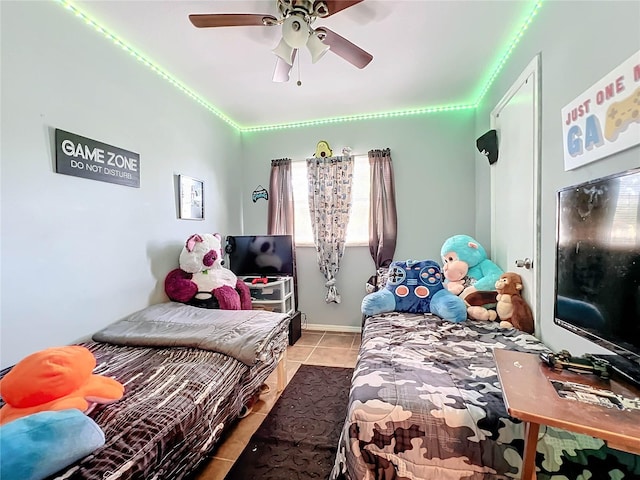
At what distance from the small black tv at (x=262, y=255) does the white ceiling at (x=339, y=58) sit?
4.82 ft

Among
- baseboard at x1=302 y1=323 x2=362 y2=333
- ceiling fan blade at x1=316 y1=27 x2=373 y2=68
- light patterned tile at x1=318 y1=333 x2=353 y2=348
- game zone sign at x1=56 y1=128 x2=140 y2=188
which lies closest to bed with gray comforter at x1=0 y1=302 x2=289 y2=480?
game zone sign at x1=56 y1=128 x2=140 y2=188

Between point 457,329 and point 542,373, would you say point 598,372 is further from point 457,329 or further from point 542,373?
point 457,329

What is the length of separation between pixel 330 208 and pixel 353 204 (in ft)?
0.96

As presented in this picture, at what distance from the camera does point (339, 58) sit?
229 cm

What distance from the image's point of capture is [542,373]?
37.7 inches

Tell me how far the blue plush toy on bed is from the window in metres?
1.09

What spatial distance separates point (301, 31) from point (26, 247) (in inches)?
74.0

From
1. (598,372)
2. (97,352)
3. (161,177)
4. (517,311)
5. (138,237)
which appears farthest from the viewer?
(161,177)

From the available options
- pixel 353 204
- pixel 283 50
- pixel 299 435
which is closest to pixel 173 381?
pixel 299 435

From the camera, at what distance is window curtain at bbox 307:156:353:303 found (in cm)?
346

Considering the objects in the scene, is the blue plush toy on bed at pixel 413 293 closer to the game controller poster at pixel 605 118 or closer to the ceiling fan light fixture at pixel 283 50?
the game controller poster at pixel 605 118

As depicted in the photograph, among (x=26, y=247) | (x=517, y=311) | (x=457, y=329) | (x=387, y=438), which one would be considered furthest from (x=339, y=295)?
(x=26, y=247)

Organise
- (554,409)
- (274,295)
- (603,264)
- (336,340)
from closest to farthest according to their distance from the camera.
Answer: (554,409)
(603,264)
(274,295)
(336,340)

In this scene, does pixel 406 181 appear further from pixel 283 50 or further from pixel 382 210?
pixel 283 50
